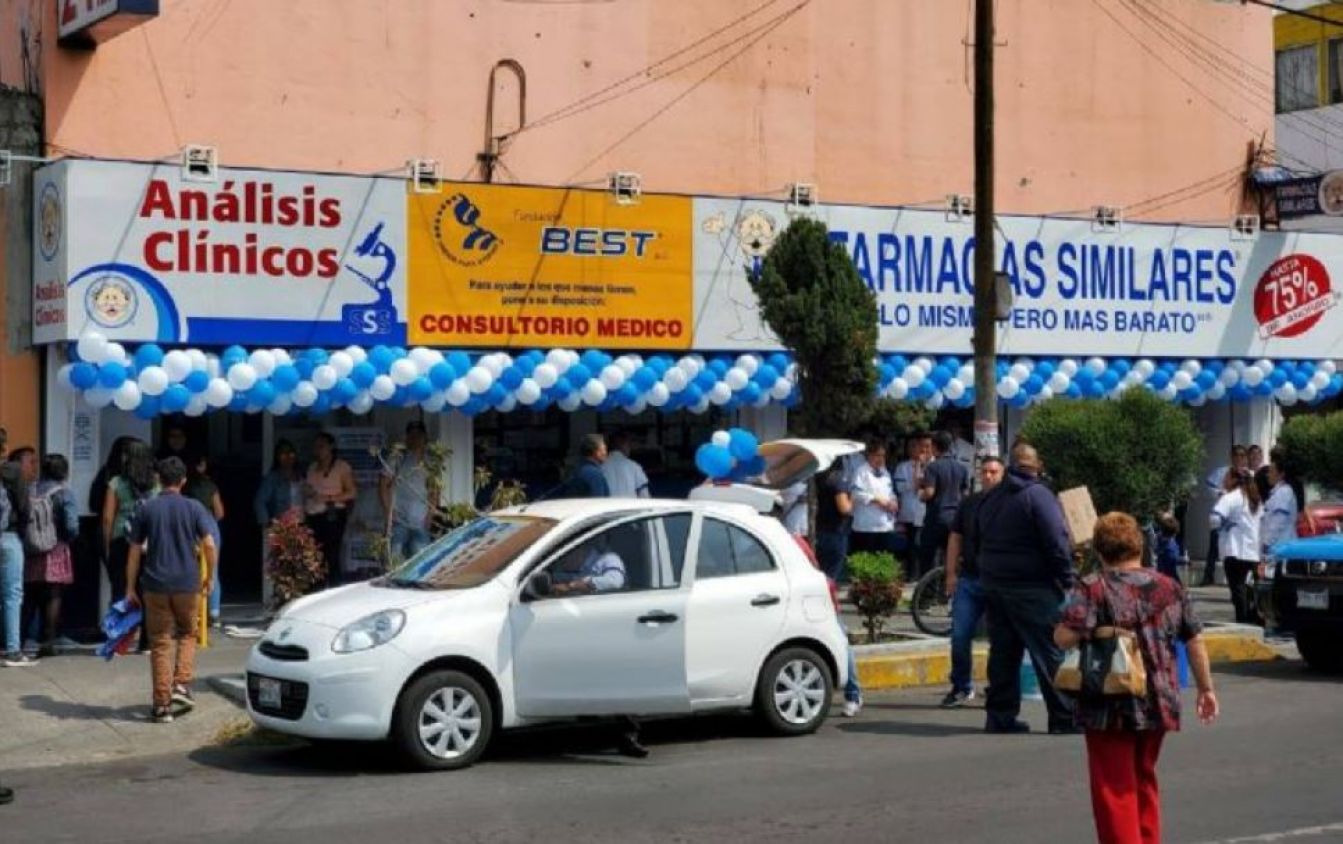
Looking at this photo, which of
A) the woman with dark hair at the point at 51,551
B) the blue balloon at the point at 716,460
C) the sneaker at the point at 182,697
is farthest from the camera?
the woman with dark hair at the point at 51,551

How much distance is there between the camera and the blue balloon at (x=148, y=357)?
52.5 feet

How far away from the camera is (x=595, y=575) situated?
1162 cm

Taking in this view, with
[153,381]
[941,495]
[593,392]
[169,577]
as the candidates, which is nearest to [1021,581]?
[169,577]

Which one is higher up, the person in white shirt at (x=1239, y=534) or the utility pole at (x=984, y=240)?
the utility pole at (x=984, y=240)

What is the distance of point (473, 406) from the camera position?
57.9 ft

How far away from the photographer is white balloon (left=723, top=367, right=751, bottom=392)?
19.1 metres

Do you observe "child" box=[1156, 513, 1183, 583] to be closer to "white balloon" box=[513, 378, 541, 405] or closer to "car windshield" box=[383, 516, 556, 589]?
"white balloon" box=[513, 378, 541, 405]

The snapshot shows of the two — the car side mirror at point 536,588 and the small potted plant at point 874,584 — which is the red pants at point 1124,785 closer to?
the car side mirror at point 536,588

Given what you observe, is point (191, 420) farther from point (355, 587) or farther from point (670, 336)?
point (355, 587)

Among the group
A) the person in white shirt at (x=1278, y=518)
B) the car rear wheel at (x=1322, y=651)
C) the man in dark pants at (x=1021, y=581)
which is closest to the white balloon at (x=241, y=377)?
the man in dark pants at (x=1021, y=581)

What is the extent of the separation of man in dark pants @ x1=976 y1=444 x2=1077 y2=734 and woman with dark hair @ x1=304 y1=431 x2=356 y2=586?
714 centimetres

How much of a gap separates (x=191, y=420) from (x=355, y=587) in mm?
6802

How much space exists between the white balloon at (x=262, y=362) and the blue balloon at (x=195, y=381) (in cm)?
49

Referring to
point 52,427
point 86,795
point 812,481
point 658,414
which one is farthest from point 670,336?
point 86,795
